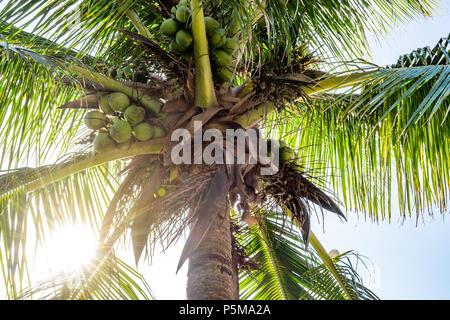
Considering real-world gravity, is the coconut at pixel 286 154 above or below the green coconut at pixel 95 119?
below

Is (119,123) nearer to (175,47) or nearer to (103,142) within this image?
(103,142)

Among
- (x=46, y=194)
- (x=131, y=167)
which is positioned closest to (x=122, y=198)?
(x=131, y=167)

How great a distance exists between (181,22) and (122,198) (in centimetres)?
114

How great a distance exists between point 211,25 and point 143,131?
71cm

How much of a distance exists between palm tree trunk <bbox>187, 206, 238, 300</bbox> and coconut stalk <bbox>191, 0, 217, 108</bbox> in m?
0.70

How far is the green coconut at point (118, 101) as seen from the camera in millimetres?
2606

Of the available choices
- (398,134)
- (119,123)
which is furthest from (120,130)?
(398,134)

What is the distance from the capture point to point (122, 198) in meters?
2.93

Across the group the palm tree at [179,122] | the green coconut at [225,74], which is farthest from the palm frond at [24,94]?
the green coconut at [225,74]

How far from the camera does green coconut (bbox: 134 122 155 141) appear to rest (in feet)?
8.69

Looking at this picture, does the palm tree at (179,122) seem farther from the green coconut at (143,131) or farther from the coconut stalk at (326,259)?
the coconut stalk at (326,259)

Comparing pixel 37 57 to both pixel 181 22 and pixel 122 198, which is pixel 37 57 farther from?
pixel 122 198

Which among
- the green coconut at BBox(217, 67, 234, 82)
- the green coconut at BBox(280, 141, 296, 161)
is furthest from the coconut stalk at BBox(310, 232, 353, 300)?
the green coconut at BBox(217, 67, 234, 82)

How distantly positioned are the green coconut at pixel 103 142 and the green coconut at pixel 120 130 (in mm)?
58
